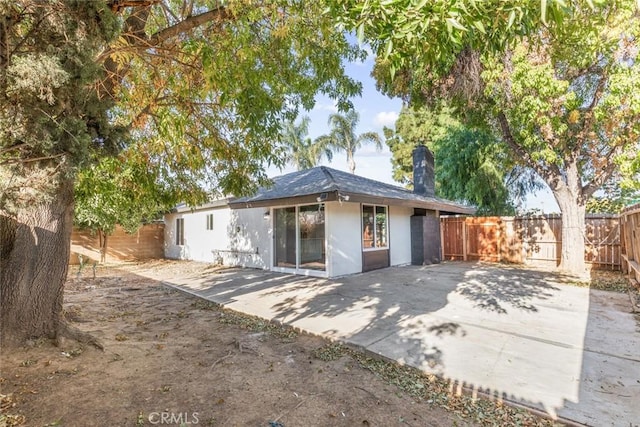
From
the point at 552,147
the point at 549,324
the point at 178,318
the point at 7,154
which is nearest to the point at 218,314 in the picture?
the point at 178,318

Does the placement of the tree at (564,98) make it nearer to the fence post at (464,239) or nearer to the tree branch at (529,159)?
the tree branch at (529,159)

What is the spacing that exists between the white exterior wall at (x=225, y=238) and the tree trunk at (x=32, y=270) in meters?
6.65

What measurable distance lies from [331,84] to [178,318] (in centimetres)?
479

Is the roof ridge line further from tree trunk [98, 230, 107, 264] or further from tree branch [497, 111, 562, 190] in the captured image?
tree trunk [98, 230, 107, 264]

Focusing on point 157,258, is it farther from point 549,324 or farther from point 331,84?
point 549,324

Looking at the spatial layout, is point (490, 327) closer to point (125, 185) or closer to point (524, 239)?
point (125, 185)

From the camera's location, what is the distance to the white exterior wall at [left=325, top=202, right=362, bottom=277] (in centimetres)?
854

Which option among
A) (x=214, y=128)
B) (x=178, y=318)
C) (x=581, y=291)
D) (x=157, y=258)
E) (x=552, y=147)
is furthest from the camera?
(x=157, y=258)

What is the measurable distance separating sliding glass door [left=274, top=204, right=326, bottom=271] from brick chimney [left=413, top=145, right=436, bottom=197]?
247 inches

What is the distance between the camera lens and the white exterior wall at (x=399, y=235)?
10766 millimetres

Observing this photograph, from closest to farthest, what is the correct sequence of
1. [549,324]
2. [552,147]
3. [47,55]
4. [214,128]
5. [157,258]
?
1. [47,55]
2. [549,324]
3. [214,128]
4. [552,147]
5. [157,258]

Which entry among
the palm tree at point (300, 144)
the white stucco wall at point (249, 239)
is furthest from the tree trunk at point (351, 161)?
the white stucco wall at point (249, 239)

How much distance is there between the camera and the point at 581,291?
22.8ft

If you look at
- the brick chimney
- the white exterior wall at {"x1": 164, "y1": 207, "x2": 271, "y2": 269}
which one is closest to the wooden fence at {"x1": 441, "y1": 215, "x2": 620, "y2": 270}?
the brick chimney
